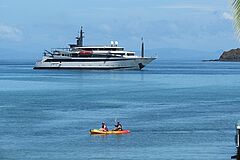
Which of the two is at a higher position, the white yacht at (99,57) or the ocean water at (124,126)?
the white yacht at (99,57)

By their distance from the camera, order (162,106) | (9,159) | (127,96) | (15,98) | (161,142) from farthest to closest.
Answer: (127,96)
(15,98)
(162,106)
(161,142)
(9,159)

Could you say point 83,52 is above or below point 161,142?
above

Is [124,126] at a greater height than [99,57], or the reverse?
[99,57]

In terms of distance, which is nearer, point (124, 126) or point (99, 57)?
point (124, 126)

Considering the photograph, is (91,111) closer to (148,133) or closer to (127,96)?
(148,133)

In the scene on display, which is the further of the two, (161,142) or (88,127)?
(88,127)

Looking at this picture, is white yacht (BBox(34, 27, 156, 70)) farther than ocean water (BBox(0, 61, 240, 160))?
Yes

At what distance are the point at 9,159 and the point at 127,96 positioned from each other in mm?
60341

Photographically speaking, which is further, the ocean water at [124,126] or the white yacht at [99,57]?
the white yacht at [99,57]

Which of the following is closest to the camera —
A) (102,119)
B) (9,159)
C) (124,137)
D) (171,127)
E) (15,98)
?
(9,159)

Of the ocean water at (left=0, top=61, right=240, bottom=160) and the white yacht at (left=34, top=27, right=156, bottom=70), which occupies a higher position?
the white yacht at (left=34, top=27, right=156, bottom=70)

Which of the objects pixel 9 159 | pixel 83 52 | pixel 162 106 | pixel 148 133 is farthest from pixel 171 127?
pixel 83 52

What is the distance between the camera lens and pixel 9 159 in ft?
133

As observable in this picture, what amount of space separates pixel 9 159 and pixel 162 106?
41035mm
